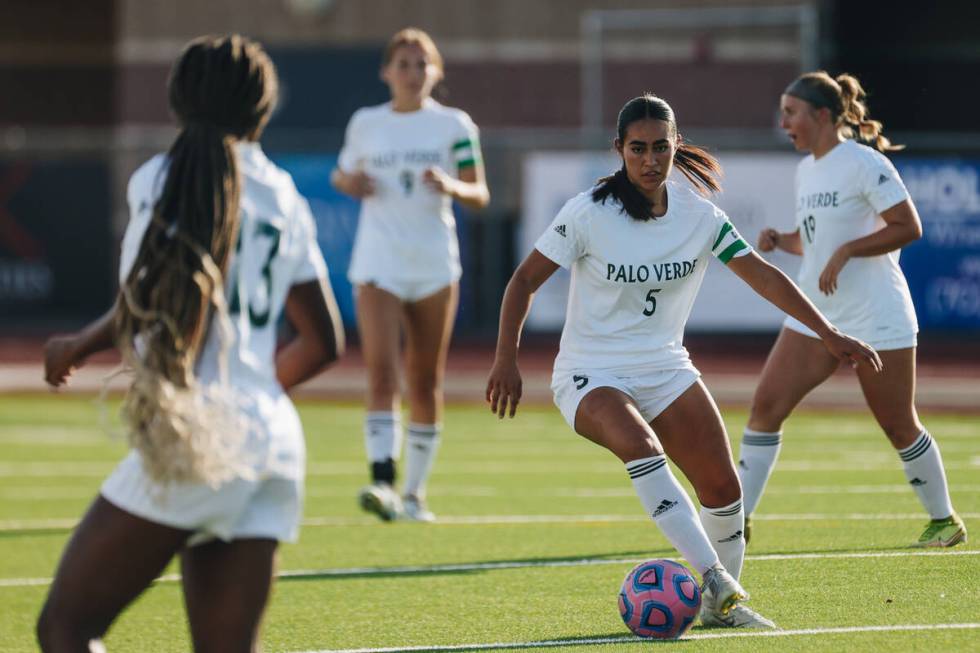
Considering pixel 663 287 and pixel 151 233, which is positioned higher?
pixel 151 233

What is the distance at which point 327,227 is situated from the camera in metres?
22.8

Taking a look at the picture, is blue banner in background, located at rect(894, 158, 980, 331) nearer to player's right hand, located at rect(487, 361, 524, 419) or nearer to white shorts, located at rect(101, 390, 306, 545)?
player's right hand, located at rect(487, 361, 524, 419)

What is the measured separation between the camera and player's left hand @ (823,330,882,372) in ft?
19.5

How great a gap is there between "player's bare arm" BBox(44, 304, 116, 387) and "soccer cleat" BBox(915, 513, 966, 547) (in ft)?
15.3

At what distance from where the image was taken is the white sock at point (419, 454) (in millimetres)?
9664

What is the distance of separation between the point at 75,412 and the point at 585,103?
15.2 m

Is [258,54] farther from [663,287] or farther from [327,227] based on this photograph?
[327,227]

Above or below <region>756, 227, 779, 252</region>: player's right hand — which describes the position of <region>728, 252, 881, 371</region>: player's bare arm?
above

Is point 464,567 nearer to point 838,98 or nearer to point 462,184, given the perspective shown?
point 462,184

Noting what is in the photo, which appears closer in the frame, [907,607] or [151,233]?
[151,233]

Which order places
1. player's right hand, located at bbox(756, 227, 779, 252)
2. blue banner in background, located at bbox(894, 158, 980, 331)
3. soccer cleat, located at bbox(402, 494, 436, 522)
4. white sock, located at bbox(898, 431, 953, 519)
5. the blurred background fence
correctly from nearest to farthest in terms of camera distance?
white sock, located at bbox(898, 431, 953, 519), player's right hand, located at bbox(756, 227, 779, 252), soccer cleat, located at bbox(402, 494, 436, 522), blue banner in background, located at bbox(894, 158, 980, 331), the blurred background fence

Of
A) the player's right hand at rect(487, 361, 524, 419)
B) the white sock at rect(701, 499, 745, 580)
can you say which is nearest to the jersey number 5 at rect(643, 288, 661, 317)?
the player's right hand at rect(487, 361, 524, 419)

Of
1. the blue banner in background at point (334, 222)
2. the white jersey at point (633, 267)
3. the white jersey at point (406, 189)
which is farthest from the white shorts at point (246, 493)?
the blue banner in background at point (334, 222)

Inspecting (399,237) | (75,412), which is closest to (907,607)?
(399,237)
